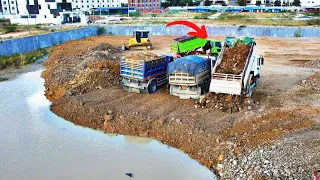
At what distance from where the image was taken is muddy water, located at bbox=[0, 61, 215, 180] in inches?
393

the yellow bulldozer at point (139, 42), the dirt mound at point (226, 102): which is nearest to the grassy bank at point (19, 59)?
the yellow bulldozer at point (139, 42)

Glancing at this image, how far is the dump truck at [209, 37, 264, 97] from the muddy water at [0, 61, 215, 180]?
→ 3632 millimetres

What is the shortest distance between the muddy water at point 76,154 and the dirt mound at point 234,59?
4744mm

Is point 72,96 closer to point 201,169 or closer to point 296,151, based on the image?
point 201,169

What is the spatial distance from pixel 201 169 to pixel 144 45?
2063 cm

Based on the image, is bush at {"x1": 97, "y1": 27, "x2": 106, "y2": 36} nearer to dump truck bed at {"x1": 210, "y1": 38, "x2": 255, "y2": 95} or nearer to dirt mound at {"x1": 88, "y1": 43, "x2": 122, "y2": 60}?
dirt mound at {"x1": 88, "y1": 43, "x2": 122, "y2": 60}

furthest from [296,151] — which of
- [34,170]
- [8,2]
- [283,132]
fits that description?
[8,2]

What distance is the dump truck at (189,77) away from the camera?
1396cm

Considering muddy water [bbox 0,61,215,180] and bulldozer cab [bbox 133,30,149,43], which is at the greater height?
bulldozer cab [bbox 133,30,149,43]

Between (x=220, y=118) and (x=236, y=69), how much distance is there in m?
2.65

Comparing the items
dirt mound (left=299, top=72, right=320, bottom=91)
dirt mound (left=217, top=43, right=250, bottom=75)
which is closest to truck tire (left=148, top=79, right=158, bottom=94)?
dirt mound (left=217, top=43, right=250, bottom=75)

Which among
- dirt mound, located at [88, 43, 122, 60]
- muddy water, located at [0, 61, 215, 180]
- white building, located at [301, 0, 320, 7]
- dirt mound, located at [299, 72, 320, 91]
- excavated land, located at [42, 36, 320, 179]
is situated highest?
white building, located at [301, 0, 320, 7]

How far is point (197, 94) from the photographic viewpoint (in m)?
14.5

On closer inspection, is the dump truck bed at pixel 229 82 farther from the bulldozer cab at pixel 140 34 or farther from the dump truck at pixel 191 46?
the bulldozer cab at pixel 140 34
